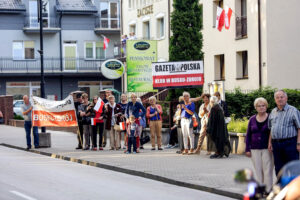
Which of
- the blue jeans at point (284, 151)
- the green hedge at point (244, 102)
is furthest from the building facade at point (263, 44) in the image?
the blue jeans at point (284, 151)

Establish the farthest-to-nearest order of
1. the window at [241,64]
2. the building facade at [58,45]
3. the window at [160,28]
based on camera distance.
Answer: the building facade at [58,45], the window at [160,28], the window at [241,64]

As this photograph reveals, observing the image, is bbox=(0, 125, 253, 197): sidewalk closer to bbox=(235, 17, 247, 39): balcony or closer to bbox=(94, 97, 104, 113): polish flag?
bbox=(94, 97, 104, 113): polish flag

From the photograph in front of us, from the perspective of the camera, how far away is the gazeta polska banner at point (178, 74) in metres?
24.2

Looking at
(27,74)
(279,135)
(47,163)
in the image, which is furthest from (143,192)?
(27,74)

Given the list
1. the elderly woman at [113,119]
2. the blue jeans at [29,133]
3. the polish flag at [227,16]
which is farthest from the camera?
the polish flag at [227,16]

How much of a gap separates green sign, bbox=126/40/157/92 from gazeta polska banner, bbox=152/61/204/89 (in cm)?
524

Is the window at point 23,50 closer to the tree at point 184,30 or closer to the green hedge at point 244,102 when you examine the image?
the tree at point 184,30

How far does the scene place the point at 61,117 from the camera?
82.2 ft

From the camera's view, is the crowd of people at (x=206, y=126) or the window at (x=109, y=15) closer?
the crowd of people at (x=206, y=126)

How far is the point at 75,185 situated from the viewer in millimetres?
13883

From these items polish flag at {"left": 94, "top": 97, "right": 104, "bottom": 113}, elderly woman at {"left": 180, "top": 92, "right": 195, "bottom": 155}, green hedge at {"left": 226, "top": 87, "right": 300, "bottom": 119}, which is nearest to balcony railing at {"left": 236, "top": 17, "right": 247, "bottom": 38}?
green hedge at {"left": 226, "top": 87, "right": 300, "bottom": 119}

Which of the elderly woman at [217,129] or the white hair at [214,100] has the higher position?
the white hair at [214,100]

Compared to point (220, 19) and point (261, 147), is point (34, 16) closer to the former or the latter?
point (220, 19)

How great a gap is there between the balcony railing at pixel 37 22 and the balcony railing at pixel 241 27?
28121 mm
